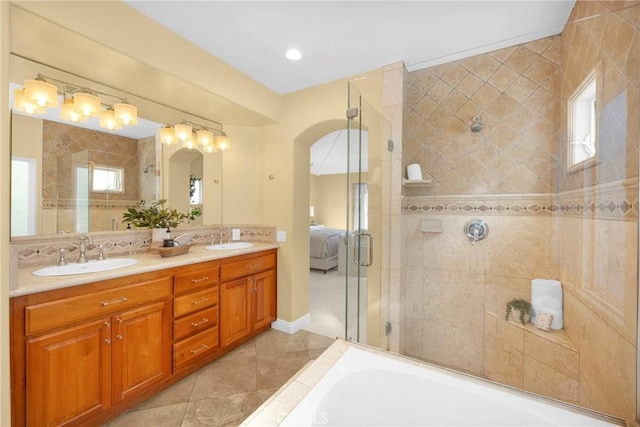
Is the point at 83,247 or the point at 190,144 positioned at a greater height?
the point at 190,144

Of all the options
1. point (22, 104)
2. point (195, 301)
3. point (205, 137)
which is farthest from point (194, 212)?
point (22, 104)

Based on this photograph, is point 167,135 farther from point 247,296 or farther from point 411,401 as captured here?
point 411,401

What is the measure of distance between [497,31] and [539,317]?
202 cm

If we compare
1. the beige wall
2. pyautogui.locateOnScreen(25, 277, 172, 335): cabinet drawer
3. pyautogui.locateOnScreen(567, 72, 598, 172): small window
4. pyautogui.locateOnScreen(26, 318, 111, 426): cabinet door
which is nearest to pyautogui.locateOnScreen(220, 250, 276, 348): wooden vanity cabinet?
pyautogui.locateOnScreen(25, 277, 172, 335): cabinet drawer

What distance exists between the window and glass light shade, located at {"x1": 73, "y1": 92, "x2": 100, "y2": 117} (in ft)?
1.50

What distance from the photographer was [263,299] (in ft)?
8.68

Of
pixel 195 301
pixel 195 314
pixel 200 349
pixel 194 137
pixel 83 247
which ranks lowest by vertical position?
pixel 200 349

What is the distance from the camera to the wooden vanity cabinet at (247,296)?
223cm

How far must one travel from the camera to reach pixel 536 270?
1.89 m

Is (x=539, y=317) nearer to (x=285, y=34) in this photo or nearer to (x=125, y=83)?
(x=285, y=34)

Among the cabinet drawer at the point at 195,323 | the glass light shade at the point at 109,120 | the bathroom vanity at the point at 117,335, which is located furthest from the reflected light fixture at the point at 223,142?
the cabinet drawer at the point at 195,323

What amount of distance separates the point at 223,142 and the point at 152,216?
1075mm

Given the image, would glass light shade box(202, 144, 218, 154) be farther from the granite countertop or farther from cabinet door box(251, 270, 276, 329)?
cabinet door box(251, 270, 276, 329)

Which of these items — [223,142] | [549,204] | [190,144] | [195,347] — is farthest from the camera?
[223,142]
